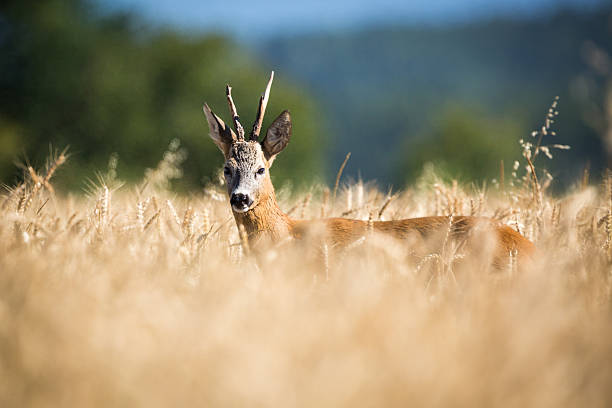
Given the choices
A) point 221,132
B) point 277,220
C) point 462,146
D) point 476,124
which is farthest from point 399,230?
point 476,124

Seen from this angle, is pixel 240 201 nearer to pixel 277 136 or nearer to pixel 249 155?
pixel 249 155

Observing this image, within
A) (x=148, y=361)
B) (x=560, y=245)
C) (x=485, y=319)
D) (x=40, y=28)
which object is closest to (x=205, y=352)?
(x=148, y=361)

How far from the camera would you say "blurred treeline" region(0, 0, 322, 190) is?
78.5 feet

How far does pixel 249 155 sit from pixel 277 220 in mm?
623

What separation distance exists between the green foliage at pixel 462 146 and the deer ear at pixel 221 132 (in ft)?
137

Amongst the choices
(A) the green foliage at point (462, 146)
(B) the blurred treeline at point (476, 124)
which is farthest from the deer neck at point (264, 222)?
(A) the green foliage at point (462, 146)

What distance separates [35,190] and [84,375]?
7.65ft

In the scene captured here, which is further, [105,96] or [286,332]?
[105,96]

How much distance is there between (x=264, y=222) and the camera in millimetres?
4262

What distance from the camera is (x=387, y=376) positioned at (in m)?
1.81


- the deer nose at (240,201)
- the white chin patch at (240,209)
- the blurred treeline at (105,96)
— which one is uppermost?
the blurred treeline at (105,96)

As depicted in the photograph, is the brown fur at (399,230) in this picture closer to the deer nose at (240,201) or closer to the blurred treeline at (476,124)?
the deer nose at (240,201)

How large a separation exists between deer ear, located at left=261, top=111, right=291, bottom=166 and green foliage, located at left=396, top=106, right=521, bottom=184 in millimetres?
41897

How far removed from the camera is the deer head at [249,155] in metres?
4.18
